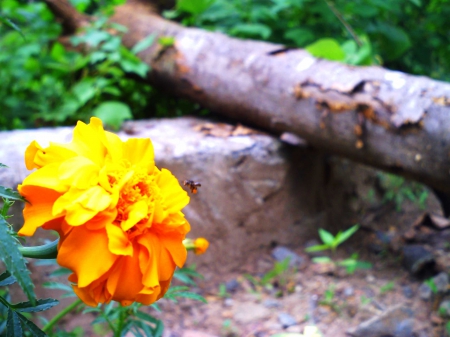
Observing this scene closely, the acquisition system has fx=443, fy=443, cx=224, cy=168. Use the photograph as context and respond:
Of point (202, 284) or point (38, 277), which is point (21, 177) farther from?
point (202, 284)

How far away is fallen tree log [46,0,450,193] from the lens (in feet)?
5.47

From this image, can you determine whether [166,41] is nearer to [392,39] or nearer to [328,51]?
[328,51]

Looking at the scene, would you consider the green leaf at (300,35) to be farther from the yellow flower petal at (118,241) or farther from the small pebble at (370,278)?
the yellow flower petal at (118,241)

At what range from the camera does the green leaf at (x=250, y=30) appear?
2.45 metres

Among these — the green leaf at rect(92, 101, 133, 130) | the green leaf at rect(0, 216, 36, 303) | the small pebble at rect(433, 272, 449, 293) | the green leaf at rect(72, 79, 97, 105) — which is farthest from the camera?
the green leaf at rect(72, 79, 97, 105)

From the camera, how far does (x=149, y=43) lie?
2.38 meters

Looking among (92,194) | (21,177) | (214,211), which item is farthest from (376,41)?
(92,194)

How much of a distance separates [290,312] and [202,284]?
432 mm

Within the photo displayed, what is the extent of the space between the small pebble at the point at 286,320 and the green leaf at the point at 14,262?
51.1 inches

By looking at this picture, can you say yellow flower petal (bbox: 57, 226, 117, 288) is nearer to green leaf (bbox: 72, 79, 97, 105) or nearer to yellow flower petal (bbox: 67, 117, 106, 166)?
yellow flower petal (bbox: 67, 117, 106, 166)

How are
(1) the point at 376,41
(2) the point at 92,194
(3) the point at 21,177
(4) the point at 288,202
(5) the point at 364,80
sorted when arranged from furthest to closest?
(1) the point at 376,41 → (4) the point at 288,202 → (5) the point at 364,80 → (3) the point at 21,177 → (2) the point at 92,194

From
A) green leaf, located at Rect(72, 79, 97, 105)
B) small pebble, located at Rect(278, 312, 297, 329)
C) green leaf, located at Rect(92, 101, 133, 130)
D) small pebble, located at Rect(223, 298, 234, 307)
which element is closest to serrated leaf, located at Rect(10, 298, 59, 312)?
small pebble, located at Rect(278, 312, 297, 329)

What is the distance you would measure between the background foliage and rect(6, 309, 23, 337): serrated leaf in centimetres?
159

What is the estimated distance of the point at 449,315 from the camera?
1.59 m
